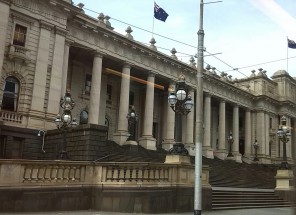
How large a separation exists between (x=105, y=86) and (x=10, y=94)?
15.5 m

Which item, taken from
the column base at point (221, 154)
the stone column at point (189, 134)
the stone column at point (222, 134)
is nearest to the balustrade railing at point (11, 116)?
the stone column at point (189, 134)

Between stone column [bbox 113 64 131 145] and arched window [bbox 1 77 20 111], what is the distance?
37.9 ft

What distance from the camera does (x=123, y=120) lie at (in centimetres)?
3778

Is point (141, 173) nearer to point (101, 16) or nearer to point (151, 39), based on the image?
point (101, 16)

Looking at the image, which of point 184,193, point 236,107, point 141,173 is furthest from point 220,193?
point 236,107

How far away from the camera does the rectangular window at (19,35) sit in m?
28.2

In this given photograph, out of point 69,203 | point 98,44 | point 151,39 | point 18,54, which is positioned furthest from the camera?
point 151,39

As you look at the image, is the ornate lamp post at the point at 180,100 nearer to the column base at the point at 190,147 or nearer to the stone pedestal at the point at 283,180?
the stone pedestal at the point at 283,180

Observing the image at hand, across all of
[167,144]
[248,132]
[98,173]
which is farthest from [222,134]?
[98,173]

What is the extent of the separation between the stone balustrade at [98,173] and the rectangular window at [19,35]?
15.4 meters

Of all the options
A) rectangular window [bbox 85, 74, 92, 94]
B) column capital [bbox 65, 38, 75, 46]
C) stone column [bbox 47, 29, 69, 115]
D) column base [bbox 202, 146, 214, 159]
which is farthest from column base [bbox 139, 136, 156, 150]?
column capital [bbox 65, 38, 75, 46]

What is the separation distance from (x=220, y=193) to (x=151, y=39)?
25.1 m

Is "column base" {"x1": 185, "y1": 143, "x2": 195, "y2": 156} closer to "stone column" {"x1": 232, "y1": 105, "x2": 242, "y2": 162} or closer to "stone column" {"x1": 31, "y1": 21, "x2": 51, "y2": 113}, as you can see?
"stone column" {"x1": 232, "y1": 105, "x2": 242, "y2": 162}

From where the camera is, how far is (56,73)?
99.3 ft
